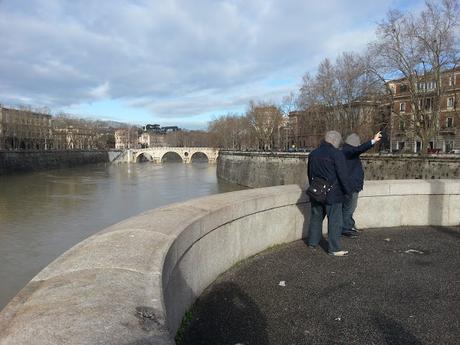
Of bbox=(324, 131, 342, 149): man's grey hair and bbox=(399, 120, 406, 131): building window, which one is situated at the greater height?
bbox=(399, 120, 406, 131): building window

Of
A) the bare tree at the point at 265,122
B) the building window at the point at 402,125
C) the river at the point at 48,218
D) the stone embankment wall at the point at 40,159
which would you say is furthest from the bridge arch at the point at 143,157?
the building window at the point at 402,125

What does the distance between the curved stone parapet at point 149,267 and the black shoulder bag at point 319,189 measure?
50 centimetres

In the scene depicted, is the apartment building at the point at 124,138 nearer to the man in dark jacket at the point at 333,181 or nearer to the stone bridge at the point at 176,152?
the stone bridge at the point at 176,152

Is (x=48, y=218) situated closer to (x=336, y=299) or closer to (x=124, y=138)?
(x=336, y=299)

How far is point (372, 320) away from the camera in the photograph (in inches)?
134

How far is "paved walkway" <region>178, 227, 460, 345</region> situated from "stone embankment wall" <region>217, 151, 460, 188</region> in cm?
1715

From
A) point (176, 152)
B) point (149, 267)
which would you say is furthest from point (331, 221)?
point (176, 152)

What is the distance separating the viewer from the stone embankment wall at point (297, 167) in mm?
29406

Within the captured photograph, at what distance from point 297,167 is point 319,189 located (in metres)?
37.5

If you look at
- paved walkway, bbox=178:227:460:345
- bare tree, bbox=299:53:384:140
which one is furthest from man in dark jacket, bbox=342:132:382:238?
bare tree, bbox=299:53:384:140

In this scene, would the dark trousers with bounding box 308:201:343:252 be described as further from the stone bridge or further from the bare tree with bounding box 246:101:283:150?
the stone bridge

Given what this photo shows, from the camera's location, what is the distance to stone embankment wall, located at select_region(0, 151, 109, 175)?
62.6 m

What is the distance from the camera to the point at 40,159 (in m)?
72.6

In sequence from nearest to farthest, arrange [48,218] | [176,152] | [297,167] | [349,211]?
1. [349,211]
2. [48,218]
3. [297,167]
4. [176,152]
